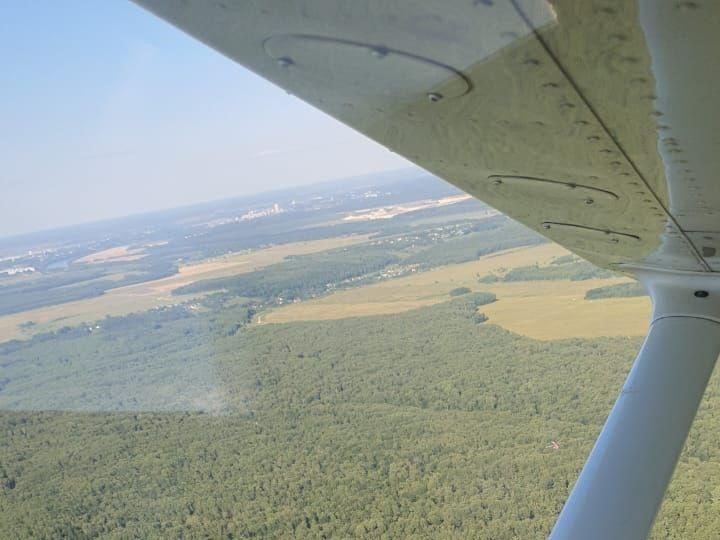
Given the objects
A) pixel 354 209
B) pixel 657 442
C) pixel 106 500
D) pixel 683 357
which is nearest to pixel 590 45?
pixel 657 442

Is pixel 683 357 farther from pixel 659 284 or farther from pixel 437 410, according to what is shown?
pixel 437 410

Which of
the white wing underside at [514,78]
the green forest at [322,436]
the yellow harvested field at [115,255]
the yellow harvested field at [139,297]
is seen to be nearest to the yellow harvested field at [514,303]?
the green forest at [322,436]

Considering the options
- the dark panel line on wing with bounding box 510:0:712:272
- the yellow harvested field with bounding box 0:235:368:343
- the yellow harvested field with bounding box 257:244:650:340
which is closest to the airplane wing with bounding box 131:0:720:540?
the dark panel line on wing with bounding box 510:0:712:272

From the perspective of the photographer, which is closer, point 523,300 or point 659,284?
point 659,284

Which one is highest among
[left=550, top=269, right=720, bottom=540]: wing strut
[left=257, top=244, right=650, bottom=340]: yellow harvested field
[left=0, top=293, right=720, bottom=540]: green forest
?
[left=550, top=269, right=720, bottom=540]: wing strut

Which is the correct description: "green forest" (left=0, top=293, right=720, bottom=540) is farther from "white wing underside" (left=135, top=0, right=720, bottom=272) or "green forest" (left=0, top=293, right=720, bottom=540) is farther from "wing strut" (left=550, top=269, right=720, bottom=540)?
"white wing underside" (left=135, top=0, right=720, bottom=272)
